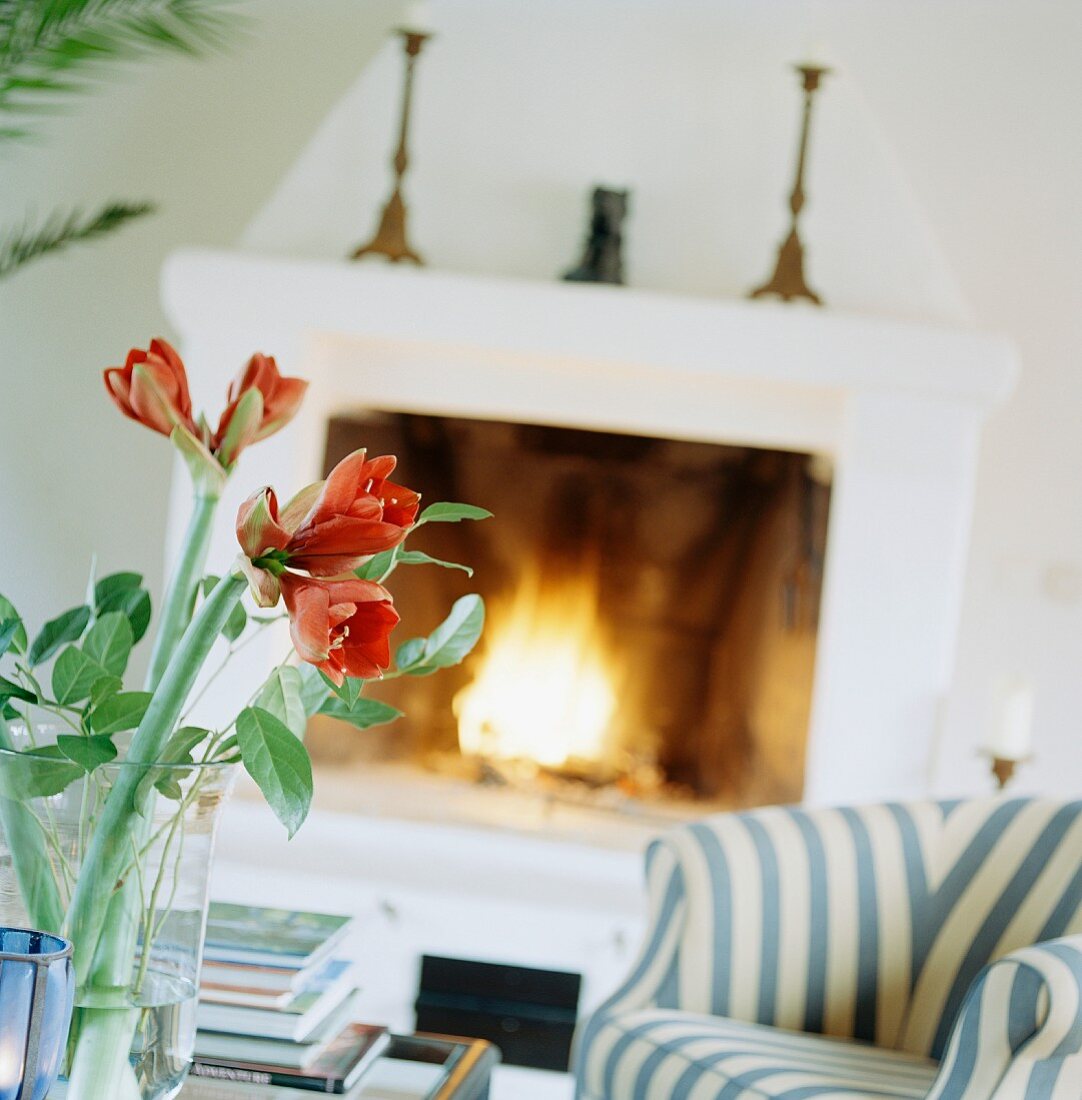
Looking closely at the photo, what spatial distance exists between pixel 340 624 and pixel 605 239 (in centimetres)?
203

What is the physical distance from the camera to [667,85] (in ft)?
9.41

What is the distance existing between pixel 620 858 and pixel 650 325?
1001mm

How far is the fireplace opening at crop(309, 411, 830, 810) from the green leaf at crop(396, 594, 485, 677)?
1.99 meters

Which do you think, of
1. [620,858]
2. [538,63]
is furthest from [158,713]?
[538,63]

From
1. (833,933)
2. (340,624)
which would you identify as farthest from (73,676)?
(833,933)

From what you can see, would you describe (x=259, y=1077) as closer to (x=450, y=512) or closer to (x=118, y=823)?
(x=118, y=823)

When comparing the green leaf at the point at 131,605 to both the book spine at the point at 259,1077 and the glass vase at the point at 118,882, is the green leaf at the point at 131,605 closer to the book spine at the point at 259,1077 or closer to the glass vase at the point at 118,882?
the glass vase at the point at 118,882

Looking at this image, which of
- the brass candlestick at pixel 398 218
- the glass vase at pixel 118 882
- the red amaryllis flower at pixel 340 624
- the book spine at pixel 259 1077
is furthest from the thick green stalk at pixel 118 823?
the brass candlestick at pixel 398 218

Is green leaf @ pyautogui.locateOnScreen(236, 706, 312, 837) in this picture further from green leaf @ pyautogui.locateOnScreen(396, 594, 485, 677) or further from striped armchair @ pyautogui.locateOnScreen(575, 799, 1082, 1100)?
striped armchair @ pyautogui.locateOnScreen(575, 799, 1082, 1100)

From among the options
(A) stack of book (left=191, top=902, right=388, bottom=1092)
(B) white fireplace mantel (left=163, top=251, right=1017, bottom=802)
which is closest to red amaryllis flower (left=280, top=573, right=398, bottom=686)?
(A) stack of book (left=191, top=902, right=388, bottom=1092)

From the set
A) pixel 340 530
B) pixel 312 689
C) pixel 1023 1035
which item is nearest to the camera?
pixel 340 530

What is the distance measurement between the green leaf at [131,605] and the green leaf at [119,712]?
0.12 meters

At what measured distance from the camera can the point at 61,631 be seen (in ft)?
3.54

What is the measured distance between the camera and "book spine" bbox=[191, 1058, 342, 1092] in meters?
1.27
